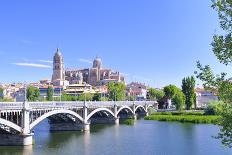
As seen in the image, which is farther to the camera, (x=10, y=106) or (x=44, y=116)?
(x=44, y=116)

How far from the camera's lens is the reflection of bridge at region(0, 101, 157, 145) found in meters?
37.5

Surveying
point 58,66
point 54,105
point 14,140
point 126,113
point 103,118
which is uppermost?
point 58,66

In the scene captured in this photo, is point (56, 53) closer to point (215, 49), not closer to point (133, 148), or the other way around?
point (133, 148)

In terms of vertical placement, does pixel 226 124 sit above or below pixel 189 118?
above

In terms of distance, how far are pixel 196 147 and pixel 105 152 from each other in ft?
31.5

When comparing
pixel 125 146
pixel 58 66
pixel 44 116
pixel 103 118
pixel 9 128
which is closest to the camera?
pixel 9 128

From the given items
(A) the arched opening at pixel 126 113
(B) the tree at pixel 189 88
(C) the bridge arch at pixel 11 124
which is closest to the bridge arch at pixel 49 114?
(C) the bridge arch at pixel 11 124

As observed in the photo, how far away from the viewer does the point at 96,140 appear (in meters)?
45.8

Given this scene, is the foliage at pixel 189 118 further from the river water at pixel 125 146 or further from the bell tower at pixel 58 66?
the bell tower at pixel 58 66

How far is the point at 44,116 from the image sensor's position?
43.4 meters

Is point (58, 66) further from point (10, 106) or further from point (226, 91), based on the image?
point (226, 91)

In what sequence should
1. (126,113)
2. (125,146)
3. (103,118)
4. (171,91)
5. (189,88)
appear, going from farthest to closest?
1. (171,91)
2. (189,88)
3. (126,113)
4. (103,118)
5. (125,146)

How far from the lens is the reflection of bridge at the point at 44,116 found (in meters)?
37.5

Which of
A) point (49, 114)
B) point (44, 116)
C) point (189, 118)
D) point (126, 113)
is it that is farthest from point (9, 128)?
point (126, 113)
